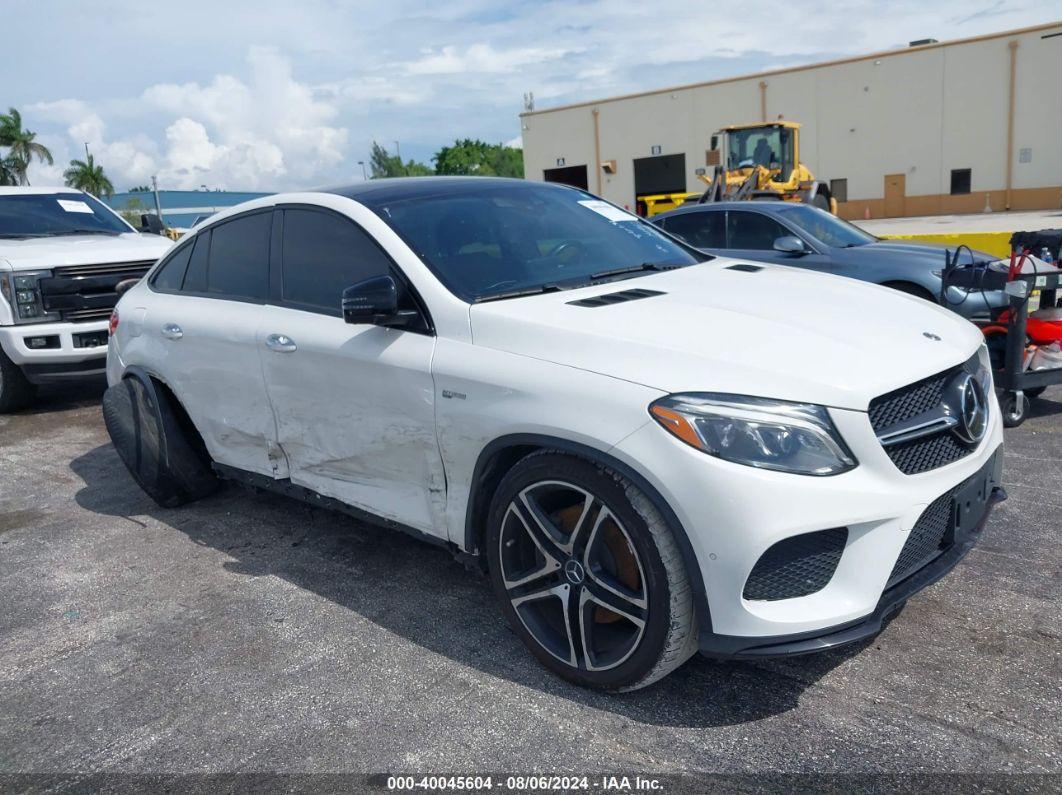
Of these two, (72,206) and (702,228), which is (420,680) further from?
(72,206)

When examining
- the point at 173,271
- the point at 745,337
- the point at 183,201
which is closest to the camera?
the point at 745,337

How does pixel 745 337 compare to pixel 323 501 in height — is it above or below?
above

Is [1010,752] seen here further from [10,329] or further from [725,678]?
[10,329]

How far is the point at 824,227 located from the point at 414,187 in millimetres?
5756

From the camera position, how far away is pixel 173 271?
16.5ft

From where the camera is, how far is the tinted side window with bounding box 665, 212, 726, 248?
9016 mm

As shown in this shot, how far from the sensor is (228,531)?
15.7ft

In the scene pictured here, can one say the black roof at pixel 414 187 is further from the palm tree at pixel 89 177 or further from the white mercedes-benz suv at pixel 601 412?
the palm tree at pixel 89 177

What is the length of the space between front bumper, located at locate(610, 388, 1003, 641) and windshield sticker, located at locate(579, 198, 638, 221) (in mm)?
2034

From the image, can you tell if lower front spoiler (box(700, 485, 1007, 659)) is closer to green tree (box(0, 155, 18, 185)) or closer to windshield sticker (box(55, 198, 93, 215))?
windshield sticker (box(55, 198, 93, 215))

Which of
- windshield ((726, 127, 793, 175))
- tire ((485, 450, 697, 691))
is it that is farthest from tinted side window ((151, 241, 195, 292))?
windshield ((726, 127, 793, 175))

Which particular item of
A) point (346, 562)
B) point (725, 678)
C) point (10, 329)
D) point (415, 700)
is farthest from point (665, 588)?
point (10, 329)

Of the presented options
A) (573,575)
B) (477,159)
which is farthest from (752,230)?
(477,159)

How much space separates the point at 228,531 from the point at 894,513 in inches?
137
